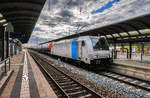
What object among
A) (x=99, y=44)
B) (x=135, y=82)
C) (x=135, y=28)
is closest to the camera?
(x=135, y=82)

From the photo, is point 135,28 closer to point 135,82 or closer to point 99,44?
point 99,44

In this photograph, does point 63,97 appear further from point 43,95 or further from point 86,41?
point 86,41

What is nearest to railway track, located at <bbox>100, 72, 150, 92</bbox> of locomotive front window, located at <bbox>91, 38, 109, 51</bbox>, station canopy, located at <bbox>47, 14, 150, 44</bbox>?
locomotive front window, located at <bbox>91, 38, 109, 51</bbox>

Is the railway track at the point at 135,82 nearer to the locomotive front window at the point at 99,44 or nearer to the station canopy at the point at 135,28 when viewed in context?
the locomotive front window at the point at 99,44

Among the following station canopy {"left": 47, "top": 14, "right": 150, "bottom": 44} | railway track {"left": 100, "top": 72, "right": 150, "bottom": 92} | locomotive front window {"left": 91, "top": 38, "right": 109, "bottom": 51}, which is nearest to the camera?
railway track {"left": 100, "top": 72, "right": 150, "bottom": 92}

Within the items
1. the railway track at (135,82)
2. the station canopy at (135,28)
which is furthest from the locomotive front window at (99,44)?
the railway track at (135,82)

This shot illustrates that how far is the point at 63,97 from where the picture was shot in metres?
4.80

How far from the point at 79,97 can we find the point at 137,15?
6906mm

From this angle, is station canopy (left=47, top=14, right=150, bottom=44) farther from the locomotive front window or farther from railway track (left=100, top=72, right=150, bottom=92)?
railway track (left=100, top=72, right=150, bottom=92)

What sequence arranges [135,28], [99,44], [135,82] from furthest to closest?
[135,28] → [99,44] → [135,82]

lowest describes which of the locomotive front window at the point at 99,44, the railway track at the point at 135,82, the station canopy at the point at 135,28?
the railway track at the point at 135,82

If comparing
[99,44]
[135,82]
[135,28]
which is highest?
[135,28]

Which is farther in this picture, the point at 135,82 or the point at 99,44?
the point at 99,44

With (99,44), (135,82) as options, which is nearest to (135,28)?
(99,44)
